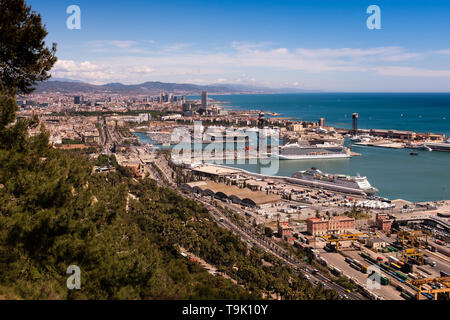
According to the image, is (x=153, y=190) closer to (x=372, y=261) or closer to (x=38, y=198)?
(x=372, y=261)

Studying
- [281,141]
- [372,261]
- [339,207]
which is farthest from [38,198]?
[281,141]

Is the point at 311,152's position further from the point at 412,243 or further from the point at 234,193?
the point at 412,243

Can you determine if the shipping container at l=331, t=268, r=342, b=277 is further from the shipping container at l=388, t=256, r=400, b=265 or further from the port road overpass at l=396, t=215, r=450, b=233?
the port road overpass at l=396, t=215, r=450, b=233

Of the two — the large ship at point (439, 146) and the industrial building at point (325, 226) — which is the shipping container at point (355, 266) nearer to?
the industrial building at point (325, 226)

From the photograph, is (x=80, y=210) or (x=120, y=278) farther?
(x=80, y=210)

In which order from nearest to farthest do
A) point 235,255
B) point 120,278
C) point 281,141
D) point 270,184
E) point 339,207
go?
1. point 120,278
2. point 235,255
3. point 339,207
4. point 270,184
5. point 281,141

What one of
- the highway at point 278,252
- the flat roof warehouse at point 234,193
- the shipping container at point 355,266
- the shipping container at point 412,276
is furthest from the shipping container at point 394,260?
the flat roof warehouse at point 234,193
